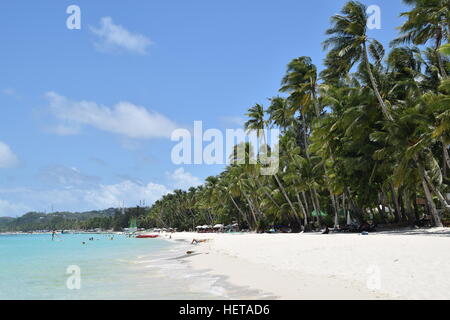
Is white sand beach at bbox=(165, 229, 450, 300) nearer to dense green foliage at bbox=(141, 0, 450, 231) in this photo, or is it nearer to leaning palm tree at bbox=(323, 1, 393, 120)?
dense green foliage at bbox=(141, 0, 450, 231)

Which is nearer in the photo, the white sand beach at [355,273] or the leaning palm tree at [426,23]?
the white sand beach at [355,273]

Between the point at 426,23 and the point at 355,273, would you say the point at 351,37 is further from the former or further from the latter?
the point at 355,273

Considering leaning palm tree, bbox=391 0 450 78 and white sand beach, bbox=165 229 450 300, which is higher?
leaning palm tree, bbox=391 0 450 78

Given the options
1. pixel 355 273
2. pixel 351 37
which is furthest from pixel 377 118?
pixel 355 273

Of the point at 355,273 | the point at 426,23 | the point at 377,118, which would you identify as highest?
the point at 426,23

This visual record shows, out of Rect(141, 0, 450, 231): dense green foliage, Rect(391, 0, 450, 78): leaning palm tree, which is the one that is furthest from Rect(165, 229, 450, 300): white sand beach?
Rect(391, 0, 450, 78): leaning palm tree

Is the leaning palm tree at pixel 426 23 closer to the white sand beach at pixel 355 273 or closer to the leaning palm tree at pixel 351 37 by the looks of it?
the leaning palm tree at pixel 351 37

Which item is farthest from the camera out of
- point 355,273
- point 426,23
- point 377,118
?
point 377,118

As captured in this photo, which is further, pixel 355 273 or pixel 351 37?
pixel 351 37

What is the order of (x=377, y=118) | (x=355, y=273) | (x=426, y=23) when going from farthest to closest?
(x=377, y=118) < (x=426, y=23) < (x=355, y=273)

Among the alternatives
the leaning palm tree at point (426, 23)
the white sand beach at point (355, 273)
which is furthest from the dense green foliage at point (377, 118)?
the white sand beach at point (355, 273)
